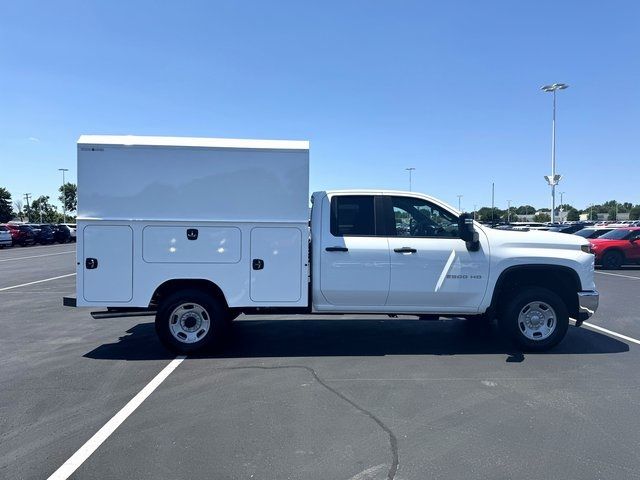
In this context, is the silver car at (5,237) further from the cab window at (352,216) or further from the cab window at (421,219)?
the cab window at (421,219)

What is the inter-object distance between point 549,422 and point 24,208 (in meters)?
120

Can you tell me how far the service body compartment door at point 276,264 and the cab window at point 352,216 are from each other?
0.59 m

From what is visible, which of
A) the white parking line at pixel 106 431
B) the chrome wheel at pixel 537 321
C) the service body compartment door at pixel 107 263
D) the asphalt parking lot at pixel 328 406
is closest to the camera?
the white parking line at pixel 106 431

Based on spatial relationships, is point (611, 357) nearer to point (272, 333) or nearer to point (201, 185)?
point (272, 333)

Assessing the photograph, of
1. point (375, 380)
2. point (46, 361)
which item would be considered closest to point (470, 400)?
point (375, 380)

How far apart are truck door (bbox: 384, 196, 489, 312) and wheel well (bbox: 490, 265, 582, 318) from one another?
Answer: 1.09 feet

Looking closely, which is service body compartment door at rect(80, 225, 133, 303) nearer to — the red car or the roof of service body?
the roof of service body

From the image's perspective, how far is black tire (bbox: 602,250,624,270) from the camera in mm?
19391

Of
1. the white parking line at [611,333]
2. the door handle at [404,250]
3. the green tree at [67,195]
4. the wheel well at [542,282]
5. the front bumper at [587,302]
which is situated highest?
the green tree at [67,195]

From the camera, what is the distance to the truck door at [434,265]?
660 cm

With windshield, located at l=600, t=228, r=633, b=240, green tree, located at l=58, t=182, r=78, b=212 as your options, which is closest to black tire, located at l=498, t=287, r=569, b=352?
windshield, located at l=600, t=228, r=633, b=240

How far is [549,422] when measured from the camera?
455 cm

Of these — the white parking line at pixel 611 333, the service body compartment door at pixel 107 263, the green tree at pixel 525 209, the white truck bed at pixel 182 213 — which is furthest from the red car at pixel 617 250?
the green tree at pixel 525 209

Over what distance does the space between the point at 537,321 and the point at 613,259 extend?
15.2 meters
